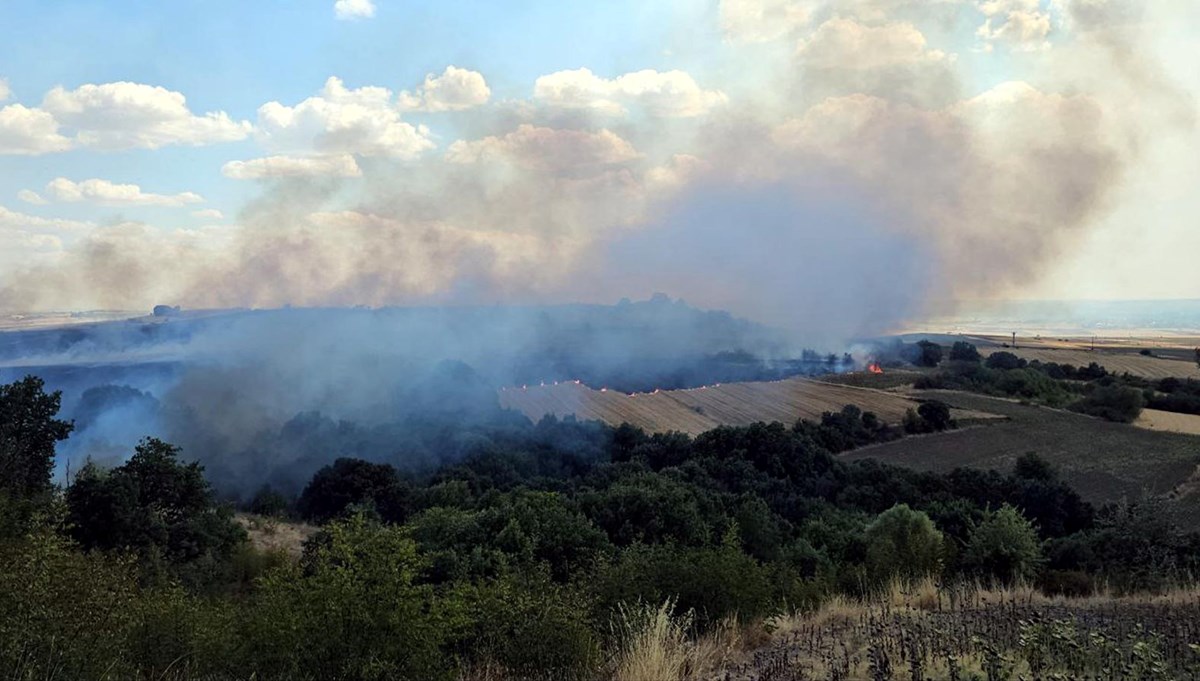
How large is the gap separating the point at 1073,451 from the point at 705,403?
37.0 meters

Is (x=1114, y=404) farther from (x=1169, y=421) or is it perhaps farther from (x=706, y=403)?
(x=706, y=403)

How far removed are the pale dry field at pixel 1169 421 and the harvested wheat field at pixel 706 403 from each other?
540 inches

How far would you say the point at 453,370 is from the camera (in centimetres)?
9106

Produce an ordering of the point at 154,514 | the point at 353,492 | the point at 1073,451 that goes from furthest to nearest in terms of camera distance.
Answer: the point at 1073,451 → the point at 353,492 → the point at 154,514

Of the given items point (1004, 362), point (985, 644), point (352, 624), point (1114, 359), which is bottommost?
point (1114, 359)

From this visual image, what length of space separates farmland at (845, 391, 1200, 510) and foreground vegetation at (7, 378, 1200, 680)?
188 inches

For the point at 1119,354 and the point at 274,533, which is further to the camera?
the point at 1119,354

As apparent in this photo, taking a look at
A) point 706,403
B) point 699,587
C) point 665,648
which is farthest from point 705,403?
point 665,648

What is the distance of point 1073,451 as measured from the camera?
60219 millimetres

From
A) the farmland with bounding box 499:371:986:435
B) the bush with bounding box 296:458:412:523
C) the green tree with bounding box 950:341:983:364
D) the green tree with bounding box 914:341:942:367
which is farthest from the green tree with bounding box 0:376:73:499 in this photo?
the green tree with bounding box 950:341:983:364

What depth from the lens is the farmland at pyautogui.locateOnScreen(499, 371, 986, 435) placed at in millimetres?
77875

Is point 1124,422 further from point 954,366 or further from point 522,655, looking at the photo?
point 522,655

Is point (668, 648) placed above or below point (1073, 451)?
above

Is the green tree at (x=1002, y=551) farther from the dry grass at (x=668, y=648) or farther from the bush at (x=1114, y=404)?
the bush at (x=1114, y=404)
